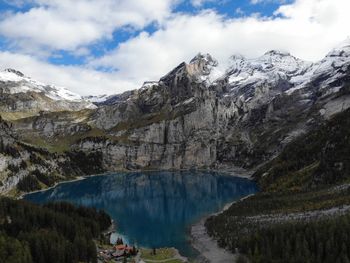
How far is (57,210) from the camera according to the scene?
162625 mm

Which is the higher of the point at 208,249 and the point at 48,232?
the point at 48,232

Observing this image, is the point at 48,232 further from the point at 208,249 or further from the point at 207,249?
the point at 208,249

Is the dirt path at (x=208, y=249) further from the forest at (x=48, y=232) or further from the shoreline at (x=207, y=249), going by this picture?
the forest at (x=48, y=232)

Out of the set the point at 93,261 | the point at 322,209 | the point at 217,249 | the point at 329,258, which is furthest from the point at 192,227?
the point at 329,258

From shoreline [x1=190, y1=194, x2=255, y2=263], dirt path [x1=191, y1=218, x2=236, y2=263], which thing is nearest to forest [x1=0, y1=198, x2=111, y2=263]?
shoreline [x1=190, y1=194, x2=255, y2=263]

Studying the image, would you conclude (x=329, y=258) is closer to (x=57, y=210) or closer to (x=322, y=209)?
(x=322, y=209)

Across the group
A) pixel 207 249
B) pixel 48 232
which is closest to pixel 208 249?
pixel 207 249

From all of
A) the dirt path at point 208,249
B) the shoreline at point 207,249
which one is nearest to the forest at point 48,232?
the shoreline at point 207,249

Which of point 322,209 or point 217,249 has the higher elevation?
point 322,209

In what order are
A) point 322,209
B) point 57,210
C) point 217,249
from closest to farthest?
point 217,249, point 322,209, point 57,210

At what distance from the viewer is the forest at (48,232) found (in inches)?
4451

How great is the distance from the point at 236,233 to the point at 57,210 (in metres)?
63.2

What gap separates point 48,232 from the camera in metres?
127

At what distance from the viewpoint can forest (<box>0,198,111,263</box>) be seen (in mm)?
113062
